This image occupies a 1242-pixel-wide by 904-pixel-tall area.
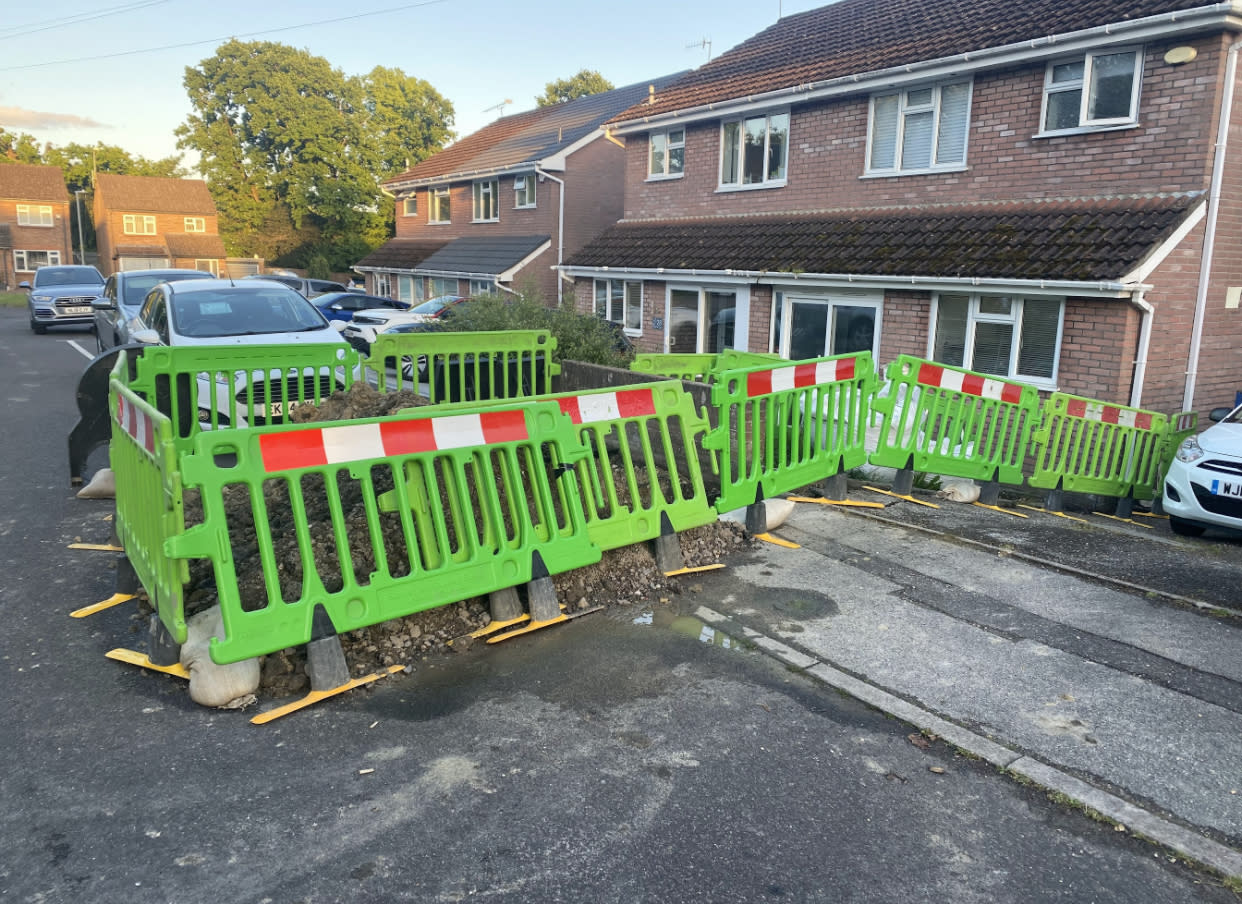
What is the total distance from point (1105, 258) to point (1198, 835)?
387 inches

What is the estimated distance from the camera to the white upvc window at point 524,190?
1166 inches

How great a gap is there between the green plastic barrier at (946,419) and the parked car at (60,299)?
23.6 meters

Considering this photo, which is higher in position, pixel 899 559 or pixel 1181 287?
pixel 1181 287

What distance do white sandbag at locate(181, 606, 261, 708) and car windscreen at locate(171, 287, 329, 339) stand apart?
21.8ft

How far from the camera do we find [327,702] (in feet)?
14.0

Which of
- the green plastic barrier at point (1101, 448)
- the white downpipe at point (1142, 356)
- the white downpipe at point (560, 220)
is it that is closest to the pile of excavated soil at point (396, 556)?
the green plastic barrier at point (1101, 448)

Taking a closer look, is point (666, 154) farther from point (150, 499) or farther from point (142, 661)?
point (142, 661)

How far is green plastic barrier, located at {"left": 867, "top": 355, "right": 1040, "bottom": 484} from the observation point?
28.1 feet

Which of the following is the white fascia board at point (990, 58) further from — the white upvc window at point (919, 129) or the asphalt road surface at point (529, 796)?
the asphalt road surface at point (529, 796)

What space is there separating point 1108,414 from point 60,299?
2666cm

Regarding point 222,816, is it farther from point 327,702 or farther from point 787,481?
point 787,481

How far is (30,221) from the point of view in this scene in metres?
67.1

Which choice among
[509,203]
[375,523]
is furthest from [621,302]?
[375,523]


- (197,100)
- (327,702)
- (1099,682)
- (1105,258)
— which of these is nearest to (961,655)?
(1099,682)
